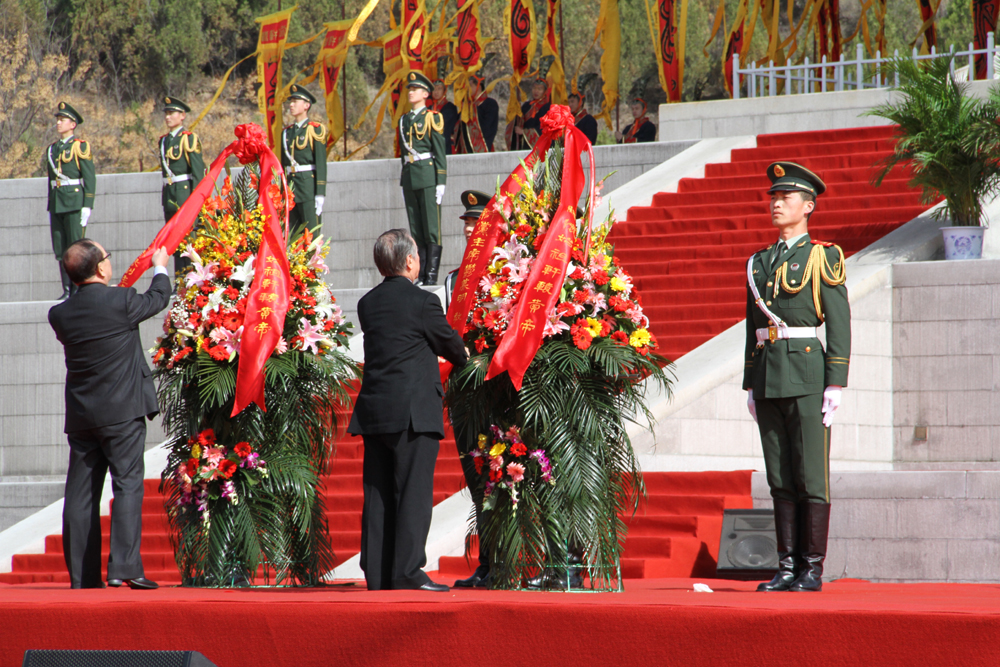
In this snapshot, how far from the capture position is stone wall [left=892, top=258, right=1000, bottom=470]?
9500mm

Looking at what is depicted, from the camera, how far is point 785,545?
5.55 metres

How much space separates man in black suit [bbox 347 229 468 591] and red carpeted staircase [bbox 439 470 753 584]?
1655 mm

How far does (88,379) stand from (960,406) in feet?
20.8

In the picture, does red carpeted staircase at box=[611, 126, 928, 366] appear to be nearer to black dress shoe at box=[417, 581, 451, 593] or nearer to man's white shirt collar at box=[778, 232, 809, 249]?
man's white shirt collar at box=[778, 232, 809, 249]

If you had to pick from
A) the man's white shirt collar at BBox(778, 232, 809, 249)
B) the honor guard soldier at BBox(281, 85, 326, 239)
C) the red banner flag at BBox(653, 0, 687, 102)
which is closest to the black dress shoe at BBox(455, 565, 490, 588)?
the man's white shirt collar at BBox(778, 232, 809, 249)

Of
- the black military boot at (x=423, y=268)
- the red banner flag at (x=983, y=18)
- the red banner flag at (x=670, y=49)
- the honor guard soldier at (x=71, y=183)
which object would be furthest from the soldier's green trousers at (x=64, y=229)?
the red banner flag at (x=983, y=18)

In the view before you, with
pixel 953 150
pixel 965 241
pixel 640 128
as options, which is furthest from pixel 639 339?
pixel 640 128

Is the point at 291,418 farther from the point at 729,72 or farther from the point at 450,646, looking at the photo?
the point at 729,72

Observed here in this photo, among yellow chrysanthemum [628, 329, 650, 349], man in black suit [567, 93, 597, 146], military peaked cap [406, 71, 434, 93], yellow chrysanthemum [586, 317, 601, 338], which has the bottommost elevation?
yellow chrysanthemum [628, 329, 650, 349]

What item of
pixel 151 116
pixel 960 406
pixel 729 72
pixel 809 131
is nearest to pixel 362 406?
pixel 960 406

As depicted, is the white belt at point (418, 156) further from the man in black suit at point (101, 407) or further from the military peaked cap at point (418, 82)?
the man in black suit at point (101, 407)

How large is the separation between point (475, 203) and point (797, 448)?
11.3 feet

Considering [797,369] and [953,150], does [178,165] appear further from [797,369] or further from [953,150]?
[797,369]

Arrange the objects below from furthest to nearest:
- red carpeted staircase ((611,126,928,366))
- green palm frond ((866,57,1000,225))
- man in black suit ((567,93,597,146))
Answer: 1. man in black suit ((567,93,597,146))
2. red carpeted staircase ((611,126,928,366))
3. green palm frond ((866,57,1000,225))
